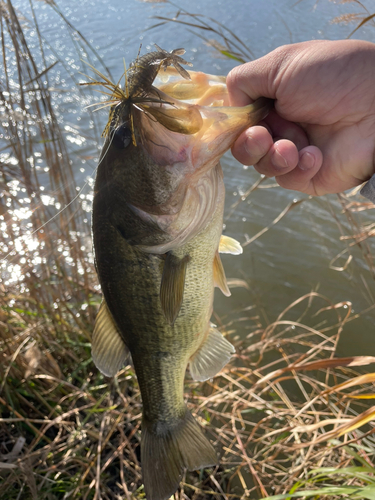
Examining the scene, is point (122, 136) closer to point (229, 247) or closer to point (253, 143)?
point (253, 143)

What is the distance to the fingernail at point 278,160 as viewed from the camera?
1.68 metres

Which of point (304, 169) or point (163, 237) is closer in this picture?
point (163, 237)

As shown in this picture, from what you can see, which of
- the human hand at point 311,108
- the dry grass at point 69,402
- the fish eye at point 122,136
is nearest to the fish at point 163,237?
the fish eye at point 122,136

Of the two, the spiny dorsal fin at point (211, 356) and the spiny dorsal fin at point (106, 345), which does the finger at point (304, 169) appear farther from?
the spiny dorsal fin at point (106, 345)

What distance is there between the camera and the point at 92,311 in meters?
3.50

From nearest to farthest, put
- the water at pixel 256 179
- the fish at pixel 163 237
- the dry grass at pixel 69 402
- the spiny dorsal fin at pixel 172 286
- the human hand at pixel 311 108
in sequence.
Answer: the fish at pixel 163 237
the spiny dorsal fin at pixel 172 286
the human hand at pixel 311 108
the dry grass at pixel 69 402
the water at pixel 256 179

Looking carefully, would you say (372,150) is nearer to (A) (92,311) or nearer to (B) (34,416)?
(A) (92,311)

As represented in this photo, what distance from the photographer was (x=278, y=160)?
5.52 feet

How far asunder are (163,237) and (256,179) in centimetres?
557

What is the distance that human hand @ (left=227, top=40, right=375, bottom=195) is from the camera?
1.69m

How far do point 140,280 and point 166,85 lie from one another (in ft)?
2.62

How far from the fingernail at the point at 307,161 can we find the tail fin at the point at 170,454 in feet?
4.54

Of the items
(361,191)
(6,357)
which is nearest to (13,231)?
(6,357)

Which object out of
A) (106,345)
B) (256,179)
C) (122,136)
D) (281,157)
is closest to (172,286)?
(106,345)
